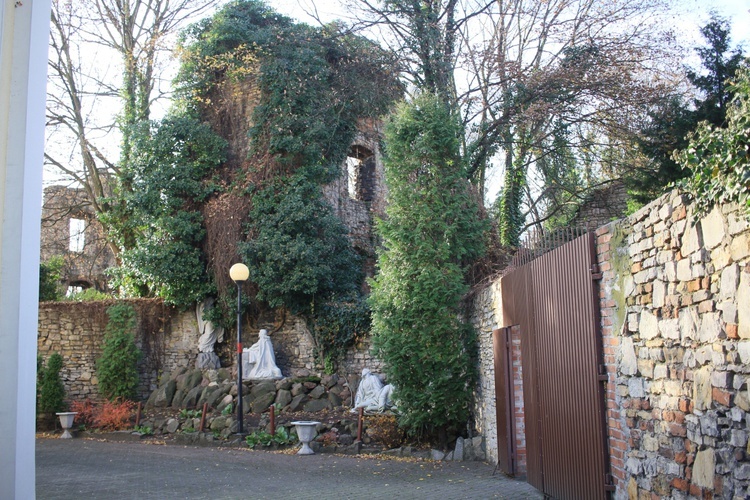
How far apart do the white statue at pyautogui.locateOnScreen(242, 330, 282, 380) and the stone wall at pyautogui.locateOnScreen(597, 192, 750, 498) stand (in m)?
12.3

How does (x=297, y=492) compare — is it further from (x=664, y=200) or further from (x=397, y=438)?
(x=664, y=200)

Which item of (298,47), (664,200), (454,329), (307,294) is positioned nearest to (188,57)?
(298,47)

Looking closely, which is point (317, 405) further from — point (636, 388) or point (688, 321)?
point (688, 321)

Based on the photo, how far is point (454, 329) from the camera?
11.4 m

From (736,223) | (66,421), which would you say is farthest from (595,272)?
(66,421)

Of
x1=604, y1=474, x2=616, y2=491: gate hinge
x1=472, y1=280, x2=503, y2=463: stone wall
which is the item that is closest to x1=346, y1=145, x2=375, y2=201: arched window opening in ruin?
x1=472, y1=280, x2=503, y2=463: stone wall

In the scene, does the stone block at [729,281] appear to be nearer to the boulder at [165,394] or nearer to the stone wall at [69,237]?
the boulder at [165,394]

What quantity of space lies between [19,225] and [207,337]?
1670 centimetres

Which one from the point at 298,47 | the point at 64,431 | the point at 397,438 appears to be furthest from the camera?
the point at 298,47

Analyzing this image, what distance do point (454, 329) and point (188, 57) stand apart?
39.7 ft

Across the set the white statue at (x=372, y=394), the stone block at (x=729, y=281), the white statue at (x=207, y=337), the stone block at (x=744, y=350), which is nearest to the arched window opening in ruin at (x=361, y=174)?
the white statue at (x=207, y=337)

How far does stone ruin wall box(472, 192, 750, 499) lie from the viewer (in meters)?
3.62

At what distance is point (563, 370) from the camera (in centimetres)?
648

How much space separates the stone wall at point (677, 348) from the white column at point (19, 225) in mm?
3094
